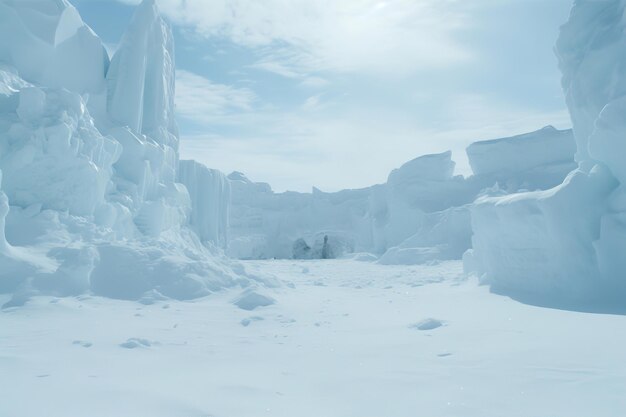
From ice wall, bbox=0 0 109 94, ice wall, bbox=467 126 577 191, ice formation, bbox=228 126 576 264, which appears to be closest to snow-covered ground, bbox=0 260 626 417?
ice wall, bbox=0 0 109 94

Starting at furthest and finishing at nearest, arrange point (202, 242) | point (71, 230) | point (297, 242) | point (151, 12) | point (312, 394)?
point (297, 242), point (202, 242), point (151, 12), point (71, 230), point (312, 394)

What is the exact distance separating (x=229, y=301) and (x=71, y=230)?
3.55m

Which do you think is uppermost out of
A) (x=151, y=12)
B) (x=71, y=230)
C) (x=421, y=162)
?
(x=151, y=12)

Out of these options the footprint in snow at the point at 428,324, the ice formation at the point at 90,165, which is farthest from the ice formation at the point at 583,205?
the ice formation at the point at 90,165

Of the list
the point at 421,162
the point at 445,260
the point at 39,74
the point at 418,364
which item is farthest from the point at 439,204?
the point at 418,364

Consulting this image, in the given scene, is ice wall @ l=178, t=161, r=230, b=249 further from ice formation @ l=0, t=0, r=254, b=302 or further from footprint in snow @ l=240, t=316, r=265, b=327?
footprint in snow @ l=240, t=316, r=265, b=327

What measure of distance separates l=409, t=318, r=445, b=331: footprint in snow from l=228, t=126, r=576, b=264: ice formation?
1197cm

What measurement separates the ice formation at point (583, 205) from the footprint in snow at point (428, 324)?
2.09m

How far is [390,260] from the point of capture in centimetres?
2189

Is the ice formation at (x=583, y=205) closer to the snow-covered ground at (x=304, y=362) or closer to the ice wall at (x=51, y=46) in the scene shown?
the snow-covered ground at (x=304, y=362)

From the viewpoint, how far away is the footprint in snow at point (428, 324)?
234 inches

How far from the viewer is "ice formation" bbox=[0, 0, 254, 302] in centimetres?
791

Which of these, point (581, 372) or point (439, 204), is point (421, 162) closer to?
point (439, 204)

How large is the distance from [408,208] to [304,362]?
23.6 meters
